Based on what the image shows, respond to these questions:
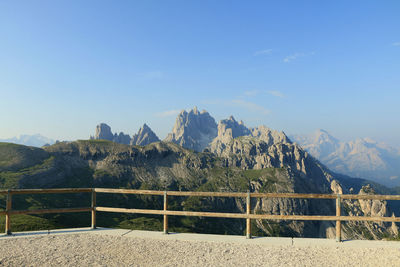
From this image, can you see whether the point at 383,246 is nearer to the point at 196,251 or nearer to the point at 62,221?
the point at 196,251

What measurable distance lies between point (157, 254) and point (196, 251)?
1.42m

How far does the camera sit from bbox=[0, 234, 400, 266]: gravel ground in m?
9.22

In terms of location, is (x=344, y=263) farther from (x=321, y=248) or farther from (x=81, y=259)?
(x=81, y=259)

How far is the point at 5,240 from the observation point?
1131 cm

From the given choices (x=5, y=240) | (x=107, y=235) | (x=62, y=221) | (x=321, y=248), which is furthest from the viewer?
(x=62, y=221)

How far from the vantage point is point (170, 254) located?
993cm

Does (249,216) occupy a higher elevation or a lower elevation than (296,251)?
higher

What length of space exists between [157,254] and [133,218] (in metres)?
188

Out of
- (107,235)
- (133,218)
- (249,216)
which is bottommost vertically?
(133,218)

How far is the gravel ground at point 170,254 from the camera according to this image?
9219mm

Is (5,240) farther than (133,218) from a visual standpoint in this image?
No

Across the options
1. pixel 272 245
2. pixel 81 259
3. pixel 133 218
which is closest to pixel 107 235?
pixel 81 259

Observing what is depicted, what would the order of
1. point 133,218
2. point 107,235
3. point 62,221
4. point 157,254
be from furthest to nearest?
point 133,218 → point 62,221 → point 107,235 → point 157,254

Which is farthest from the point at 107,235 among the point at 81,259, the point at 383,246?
the point at 383,246
